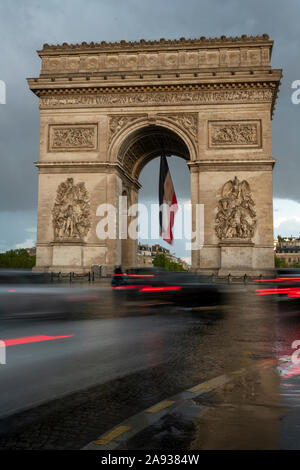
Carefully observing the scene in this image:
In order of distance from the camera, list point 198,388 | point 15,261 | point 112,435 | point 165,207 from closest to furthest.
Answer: point 112,435 < point 198,388 < point 165,207 < point 15,261

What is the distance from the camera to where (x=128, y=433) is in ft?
10.3

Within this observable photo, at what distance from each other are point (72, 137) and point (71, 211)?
4820 millimetres

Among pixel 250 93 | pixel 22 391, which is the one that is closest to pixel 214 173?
pixel 250 93

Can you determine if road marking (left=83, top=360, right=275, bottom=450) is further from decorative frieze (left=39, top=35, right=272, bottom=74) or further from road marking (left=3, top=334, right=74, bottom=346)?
decorative frieze (left=39, top=35, right=272, bottom=74)

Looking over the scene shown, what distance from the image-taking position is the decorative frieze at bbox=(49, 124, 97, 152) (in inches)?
1112

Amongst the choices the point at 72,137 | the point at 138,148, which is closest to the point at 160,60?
the point at 138,148

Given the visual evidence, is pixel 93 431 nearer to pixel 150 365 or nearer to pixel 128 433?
pixel 128 433

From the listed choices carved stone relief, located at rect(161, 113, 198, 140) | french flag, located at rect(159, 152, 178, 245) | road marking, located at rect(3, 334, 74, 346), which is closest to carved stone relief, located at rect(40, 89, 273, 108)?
carved stone relief, located at rect(161, 113, 198, 140)

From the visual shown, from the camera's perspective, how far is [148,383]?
4.66 meters

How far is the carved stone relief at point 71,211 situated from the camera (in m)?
27.5

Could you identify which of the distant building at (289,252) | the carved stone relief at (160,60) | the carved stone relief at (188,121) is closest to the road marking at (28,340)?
the carved stone relief at (188,121)

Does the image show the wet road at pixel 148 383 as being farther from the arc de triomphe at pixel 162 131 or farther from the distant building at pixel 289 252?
the distant building at pixel 289 252

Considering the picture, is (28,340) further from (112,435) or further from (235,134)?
(235,134)

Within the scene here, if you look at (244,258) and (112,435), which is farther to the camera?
Answer: (244,258)
